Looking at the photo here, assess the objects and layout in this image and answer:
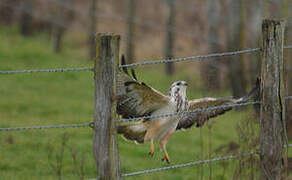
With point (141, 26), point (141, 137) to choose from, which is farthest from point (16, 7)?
point (141, 137)

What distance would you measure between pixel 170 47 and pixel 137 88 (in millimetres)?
11342

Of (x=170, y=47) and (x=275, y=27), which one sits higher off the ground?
(x=170, y=47)

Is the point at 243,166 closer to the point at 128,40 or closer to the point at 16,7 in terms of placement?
the point at 128,40

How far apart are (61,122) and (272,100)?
18.4 feet

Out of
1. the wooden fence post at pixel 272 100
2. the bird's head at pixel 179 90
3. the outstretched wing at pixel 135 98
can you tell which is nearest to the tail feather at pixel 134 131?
the outstretched wing at pixel 135 98

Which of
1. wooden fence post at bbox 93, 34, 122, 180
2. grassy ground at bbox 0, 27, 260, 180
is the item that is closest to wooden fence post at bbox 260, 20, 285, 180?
grassy ground at bbox 0, 27, 260, 180

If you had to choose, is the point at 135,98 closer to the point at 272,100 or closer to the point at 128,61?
the point at 272,100

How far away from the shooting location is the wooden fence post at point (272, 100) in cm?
531

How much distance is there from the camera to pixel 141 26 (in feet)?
62.0

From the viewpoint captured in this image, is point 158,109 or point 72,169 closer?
point 158,109

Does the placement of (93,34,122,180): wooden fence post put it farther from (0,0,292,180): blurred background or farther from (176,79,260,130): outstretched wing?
(176,79,260,130): outstretched wing

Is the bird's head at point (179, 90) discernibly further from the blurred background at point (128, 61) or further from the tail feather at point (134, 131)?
the tail feather at point (134, 131)

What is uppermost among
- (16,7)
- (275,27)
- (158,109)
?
(16,7)

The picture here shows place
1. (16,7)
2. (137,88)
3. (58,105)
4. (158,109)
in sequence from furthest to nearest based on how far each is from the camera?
1. (16,7)
2. (58,105)
3. (158,109)
4. (137,88)
